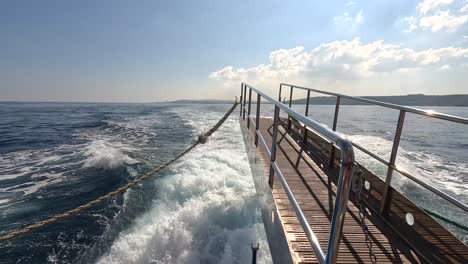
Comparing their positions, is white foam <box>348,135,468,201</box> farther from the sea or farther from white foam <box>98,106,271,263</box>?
white foam <box>98,106,271,263</box>

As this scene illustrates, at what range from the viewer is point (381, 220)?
8.84 ft

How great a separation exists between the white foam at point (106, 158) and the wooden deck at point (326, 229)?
724 cm

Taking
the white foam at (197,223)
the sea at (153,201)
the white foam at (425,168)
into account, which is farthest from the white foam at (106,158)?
the white foam at (425,168)

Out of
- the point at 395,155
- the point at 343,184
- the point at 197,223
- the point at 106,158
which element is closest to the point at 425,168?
the point at 395,155

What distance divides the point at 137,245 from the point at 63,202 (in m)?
3.33

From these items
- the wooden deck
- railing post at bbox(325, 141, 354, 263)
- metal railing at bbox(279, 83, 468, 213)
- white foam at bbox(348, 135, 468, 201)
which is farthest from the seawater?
white foam at bbox(348, 135, 468, 201)

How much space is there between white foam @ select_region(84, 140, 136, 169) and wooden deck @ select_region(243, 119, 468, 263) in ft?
23.8

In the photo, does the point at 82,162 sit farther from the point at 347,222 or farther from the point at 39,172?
the point at 347,222

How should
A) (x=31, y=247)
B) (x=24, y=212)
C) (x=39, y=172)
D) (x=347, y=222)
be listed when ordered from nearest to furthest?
(x=347, y=222) → (x=31, y=247) → (x=24, y=212) → (x=39, y=172)

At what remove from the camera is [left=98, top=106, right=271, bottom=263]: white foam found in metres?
4.57

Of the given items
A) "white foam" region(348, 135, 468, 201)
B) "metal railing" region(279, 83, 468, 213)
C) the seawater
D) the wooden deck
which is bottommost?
the seawater

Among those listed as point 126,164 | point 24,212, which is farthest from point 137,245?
point 126,164

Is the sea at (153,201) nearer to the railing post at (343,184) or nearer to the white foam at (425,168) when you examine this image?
the white foam at (425,168)

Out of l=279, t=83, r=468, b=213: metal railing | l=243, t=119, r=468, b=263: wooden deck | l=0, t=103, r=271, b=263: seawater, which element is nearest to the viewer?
l=279, t=83, r=468, b=213: metal railing
